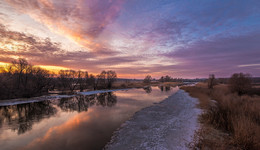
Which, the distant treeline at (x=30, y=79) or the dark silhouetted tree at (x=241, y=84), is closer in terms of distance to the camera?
the dark silhouetted tree at (x=241, y=84)

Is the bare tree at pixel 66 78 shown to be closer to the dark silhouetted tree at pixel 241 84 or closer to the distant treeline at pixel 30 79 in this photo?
the distant treeline at pixel 30 79

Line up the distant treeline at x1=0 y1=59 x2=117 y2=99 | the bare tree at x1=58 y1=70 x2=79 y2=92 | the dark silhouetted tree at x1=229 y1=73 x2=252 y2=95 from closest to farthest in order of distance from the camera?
the dark silhouetted tree at x1=229 y1=73 x2=252 y2=95 → the distant treeline at x1=0 y1=59 x2=117 y2=99 → the bare tree at x1=58 y1=70 x2=79 y2=92

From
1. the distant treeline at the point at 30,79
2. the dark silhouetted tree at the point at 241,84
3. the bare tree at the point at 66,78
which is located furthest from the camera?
the bare tree at the point at 66,78

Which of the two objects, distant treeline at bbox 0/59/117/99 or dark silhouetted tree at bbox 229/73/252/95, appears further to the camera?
distant treeline at bbox 0/59/117/99

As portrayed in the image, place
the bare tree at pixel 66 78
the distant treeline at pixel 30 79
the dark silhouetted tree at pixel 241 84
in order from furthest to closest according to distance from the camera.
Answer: the bare tree at pixel 66 78
the distant treeline at pixel 30 79
the dark silhouetted tree at pixel 241 84

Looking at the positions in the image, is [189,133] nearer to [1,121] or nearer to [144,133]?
[144,133]

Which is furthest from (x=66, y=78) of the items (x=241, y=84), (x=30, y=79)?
(x=241, y=84)

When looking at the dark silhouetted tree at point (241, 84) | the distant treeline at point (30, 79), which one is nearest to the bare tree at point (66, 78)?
the distant treeline at point (30, 79)

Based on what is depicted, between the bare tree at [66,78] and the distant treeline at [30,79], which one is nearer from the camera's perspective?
the distant treeline at [30,79]

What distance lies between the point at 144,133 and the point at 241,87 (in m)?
31.0

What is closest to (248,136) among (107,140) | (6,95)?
(107,140)

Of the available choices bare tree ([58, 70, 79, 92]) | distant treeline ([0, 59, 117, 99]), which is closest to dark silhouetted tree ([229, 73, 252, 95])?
distant treeline ([0, 59, 117, 99])

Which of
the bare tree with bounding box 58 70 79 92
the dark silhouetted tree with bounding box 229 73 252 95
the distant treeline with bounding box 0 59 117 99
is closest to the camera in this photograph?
the dark silhouetted tree with bounding box 229 73 252 95

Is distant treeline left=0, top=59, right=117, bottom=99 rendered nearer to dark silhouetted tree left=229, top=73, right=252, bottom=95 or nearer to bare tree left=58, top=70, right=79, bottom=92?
bare tree left=58, top=70, right=79, bottom=92
